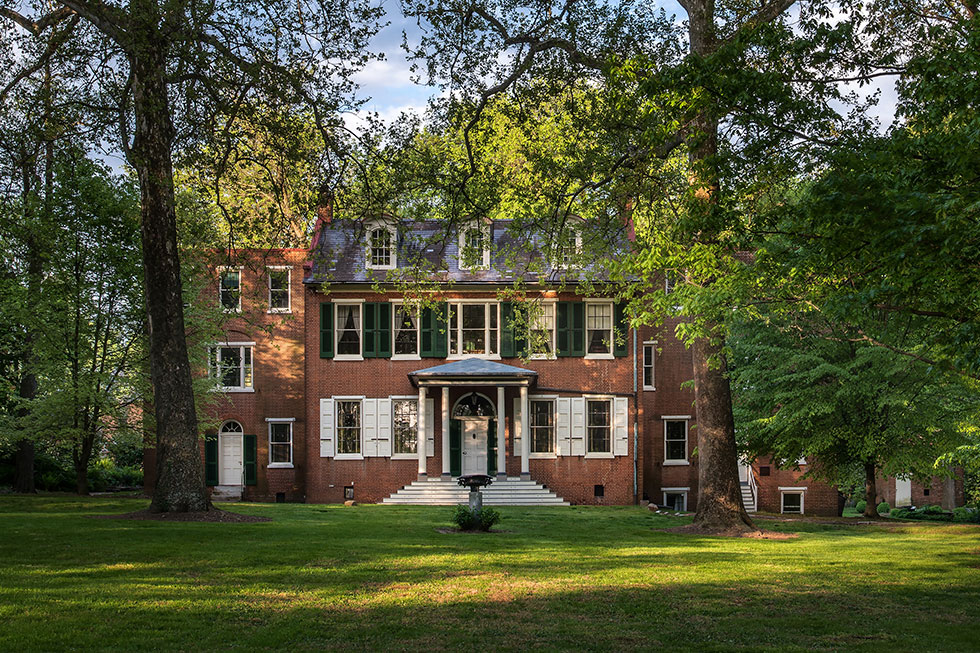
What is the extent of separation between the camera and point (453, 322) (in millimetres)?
30500

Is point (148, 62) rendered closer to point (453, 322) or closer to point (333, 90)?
point (333, 90)

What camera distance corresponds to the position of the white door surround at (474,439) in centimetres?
3031

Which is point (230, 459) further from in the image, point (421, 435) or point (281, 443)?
point (421, 435)

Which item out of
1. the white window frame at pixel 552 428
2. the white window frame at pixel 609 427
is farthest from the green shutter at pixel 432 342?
the white window frame at pixel 609 427

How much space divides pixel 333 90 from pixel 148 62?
278cm

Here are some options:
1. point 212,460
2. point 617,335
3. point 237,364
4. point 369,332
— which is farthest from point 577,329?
point 212,460

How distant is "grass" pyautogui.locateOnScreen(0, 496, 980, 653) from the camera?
792cm

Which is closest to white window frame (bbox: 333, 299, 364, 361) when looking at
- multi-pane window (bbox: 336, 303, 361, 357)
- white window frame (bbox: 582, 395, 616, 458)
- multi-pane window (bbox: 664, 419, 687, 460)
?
multi-pane window (bbox: 336, 303, 361, 357)

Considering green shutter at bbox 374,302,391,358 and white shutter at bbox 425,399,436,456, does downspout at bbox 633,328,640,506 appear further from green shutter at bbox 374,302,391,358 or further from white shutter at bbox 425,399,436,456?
green shutter at bbox 374,302,391,358

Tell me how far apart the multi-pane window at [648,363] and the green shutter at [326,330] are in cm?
1101

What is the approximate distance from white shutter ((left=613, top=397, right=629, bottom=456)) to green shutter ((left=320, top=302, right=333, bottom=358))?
9274mm

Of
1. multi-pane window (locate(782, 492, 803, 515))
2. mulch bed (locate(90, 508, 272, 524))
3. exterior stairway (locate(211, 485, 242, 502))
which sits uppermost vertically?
mulch bed (locate(90, 508, 272, 524))

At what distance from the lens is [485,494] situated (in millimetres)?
28531

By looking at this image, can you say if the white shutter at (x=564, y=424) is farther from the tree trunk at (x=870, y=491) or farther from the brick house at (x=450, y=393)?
the tree trunk at (x=870, y=491)
